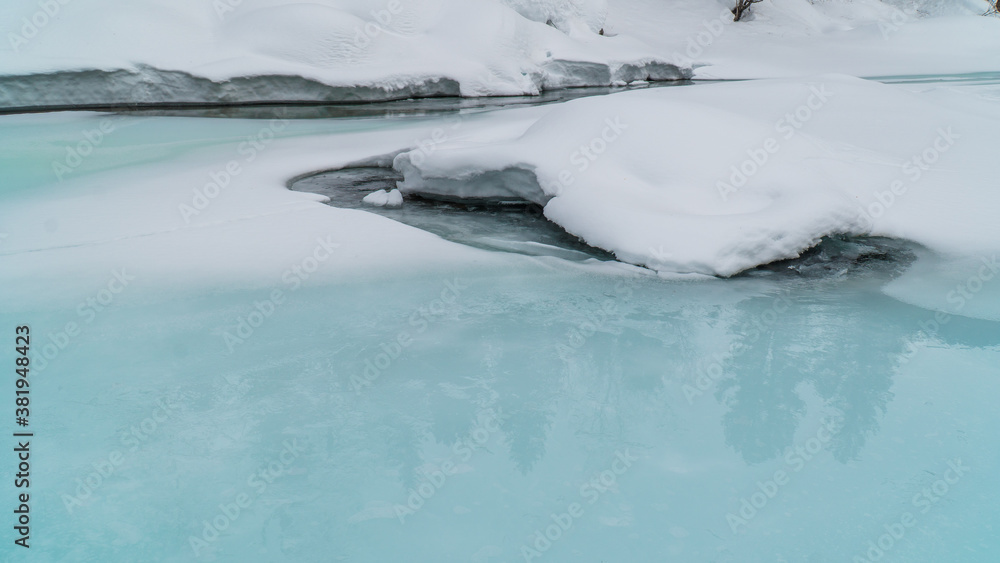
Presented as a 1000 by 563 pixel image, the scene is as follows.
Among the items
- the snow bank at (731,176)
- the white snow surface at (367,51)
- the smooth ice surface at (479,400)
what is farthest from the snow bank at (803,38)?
the smooth ice surface at (479,400)

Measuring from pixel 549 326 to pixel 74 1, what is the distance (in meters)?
9.16

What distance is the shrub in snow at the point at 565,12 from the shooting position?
1402cm

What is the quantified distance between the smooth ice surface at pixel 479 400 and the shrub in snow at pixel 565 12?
11.1m

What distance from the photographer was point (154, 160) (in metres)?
6.02

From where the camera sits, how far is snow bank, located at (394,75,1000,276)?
372 centimetres

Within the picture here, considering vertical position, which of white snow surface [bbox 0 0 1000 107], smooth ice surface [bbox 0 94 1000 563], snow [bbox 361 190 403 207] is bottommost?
smooth ice surface [bbox 0 94 1000 563]

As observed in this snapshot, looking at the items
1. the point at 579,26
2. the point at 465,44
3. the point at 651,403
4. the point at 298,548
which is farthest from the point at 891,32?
the point at 298,548

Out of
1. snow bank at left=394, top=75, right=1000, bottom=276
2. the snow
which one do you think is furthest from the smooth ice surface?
the snow

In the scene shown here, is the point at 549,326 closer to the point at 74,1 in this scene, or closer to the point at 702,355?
the point at 702,355

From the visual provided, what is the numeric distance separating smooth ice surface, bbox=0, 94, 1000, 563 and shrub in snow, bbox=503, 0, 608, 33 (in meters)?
11.1

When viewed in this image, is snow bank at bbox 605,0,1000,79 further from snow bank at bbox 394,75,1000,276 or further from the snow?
the snow

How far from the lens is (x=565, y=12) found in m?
14.7

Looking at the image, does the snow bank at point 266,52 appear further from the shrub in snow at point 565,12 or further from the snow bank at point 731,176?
the snow bank at point 731,176

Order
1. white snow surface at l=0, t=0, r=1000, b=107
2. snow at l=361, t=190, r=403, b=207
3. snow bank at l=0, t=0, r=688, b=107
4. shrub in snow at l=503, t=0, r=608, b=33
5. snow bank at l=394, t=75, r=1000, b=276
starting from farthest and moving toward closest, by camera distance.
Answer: shrub in snow at l=503, t=0, r=608, b=33
white snow surface at l=0, t=0, r=1000, b=107
snow bank at l=0, t=0, r=688, b=107
snow at l=361, t=190, r=403, b=207
snow bank at l=394, t=75, r=1000, b=276
